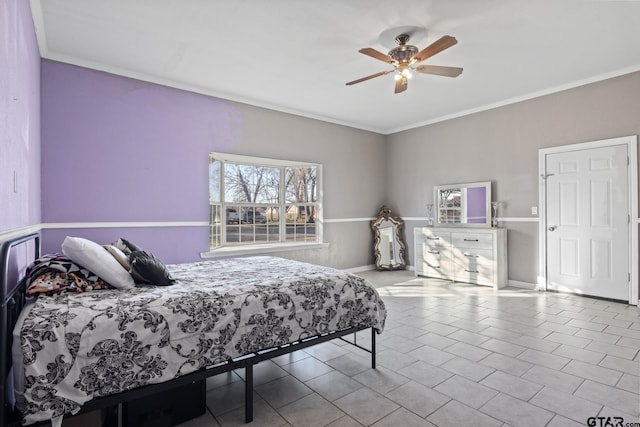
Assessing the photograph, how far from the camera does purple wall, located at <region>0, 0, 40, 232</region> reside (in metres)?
1.87

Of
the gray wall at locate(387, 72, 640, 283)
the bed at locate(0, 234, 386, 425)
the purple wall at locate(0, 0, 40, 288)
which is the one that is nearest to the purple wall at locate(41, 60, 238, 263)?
the purple wall at locate(0, 0, 40, 288)

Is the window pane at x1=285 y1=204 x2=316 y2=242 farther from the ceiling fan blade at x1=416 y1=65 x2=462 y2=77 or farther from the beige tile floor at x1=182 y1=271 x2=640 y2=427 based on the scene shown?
the ceiling fan blade at x1=416 y1=65 x2=462 y2=77

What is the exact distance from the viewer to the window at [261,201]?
16.2ft

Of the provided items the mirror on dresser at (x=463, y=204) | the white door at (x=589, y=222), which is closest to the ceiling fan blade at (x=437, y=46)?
the white door at (x=589, y=222)

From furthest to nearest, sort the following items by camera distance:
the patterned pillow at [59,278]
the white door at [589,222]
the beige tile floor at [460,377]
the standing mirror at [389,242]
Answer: the standing mirror at [389,242], the white door at [589,222], the beige tile floor at [460,377], the patterned pillow at [59,278]

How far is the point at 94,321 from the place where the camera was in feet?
5.01

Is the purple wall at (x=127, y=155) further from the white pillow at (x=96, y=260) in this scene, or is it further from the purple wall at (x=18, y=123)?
the white pillow at (x=96, y=260)

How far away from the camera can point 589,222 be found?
14.7 feet

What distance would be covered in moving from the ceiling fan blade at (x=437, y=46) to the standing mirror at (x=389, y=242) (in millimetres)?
3805

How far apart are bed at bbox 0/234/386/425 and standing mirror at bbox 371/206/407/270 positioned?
4.14m

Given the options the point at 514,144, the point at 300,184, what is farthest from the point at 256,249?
the point at 514,144

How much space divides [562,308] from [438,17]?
3.61 m

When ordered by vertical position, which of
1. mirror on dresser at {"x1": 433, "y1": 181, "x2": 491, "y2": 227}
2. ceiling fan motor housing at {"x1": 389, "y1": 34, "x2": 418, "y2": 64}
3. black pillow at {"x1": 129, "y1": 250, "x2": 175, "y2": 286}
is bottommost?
black pillow at {"x1": 129, "y1": 250, "x2": 175, "y2": 286}

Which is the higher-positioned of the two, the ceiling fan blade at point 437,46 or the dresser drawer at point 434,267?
the ceiling fan blade at point 437,46
